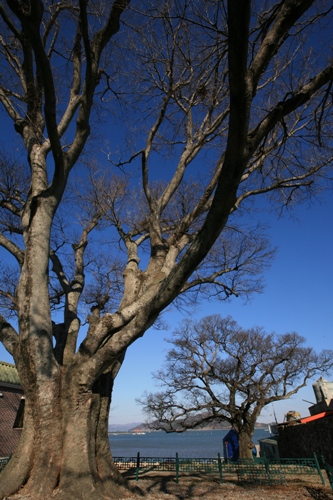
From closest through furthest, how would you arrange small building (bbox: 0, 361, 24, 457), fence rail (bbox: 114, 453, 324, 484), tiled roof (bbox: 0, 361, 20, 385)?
1. fence rail (bbox: 114, 453, 324, 484)
2. small building (bbox: 0, 361, 24, 457)
3. tiled roof (bbox: 0, 361, 20, 385)

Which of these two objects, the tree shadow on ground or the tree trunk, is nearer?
the tree trunk

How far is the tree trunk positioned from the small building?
41.8 ft

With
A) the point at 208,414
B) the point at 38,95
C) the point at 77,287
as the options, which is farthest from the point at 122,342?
the point at 208,414

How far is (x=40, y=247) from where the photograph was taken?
20.6 ft

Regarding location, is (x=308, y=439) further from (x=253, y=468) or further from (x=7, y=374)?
(x=7, y=374)

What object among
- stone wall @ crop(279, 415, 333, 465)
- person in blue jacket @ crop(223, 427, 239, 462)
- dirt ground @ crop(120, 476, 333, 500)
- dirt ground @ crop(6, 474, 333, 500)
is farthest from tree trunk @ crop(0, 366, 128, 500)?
person in blue jacket @ crop(223, 427, 239, 462)

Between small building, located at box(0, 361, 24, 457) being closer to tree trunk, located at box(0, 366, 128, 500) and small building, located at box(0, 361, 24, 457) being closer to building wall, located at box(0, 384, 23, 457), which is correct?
building wall, located at box(0, 384, 23, 457)

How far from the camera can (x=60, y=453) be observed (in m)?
5.05

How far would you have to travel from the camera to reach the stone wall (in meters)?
14.0

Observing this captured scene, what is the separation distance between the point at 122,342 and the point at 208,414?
19996 mm

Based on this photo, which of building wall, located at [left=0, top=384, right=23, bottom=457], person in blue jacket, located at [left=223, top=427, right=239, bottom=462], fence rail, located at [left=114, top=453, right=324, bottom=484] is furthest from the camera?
person in blue jacket, located at [left=223, top=427, right=239, bottom=462]

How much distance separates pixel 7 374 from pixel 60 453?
45.3 feet

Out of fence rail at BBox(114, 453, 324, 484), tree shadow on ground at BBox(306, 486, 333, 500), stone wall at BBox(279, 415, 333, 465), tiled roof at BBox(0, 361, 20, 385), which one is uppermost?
tiled roof at BBox(0, 361, 20, 385)

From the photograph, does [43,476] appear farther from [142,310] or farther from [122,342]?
[142,310]
